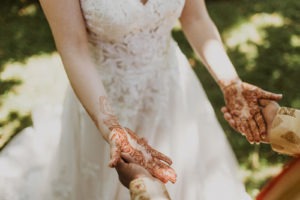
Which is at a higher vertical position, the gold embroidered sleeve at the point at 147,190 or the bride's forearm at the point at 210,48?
the bride's forearm at the point at 210,48

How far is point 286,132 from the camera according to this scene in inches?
91.6

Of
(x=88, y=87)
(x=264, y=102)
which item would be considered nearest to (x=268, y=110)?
(x=264, y=102)

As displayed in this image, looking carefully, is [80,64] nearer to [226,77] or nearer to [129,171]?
[129,171]

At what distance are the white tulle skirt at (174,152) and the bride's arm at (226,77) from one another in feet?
0.62

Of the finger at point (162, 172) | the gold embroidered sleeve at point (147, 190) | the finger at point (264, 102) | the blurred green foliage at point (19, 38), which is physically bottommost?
the gold embroidered sleeve at point (147, 190)

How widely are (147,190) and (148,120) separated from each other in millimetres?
947

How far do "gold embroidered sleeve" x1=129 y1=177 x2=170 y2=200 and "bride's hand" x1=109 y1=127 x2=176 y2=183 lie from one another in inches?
4.0

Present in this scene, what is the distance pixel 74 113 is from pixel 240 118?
89 cm


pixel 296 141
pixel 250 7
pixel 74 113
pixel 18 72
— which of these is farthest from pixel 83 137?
pixel 250 7

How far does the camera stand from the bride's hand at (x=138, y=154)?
1993mm

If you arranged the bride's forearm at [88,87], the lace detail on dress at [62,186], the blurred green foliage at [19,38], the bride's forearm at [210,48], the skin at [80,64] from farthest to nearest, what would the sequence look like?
the blurred green foliage at [19,38]
the lace detail on dress at [62,186]
the bride's forearm at [210,48]
the bride's forearm at [88,87]
the skin at [80,64]

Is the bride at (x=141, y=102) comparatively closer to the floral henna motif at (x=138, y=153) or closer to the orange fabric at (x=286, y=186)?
the floral henna motif at (x=138, y=153)

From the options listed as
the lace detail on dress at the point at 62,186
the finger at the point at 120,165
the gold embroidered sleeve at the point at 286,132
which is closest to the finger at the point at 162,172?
the finger at the point at 120,165

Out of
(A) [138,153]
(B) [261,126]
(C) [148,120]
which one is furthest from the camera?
(C) [148,120]
